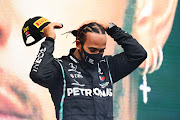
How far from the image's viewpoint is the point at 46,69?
7.01 ft

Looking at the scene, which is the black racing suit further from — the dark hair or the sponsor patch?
the dark hair

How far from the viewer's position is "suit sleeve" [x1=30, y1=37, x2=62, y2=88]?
6.94 ft

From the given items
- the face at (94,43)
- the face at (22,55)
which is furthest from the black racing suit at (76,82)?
the face at (22,55)

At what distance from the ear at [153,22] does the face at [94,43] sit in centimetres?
144

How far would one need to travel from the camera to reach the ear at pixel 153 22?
12.0 ft

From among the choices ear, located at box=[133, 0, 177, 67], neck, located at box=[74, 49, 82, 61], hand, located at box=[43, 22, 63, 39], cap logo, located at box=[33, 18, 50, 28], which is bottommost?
neck, located at box=[74, 49, 82, 61]

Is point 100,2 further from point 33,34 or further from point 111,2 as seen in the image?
point 33,34

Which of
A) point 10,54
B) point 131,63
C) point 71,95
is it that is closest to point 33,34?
point 71,95

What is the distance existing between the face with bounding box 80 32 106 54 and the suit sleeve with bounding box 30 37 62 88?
0.19 m

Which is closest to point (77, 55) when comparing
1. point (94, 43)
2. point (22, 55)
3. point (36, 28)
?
point (94, 43)

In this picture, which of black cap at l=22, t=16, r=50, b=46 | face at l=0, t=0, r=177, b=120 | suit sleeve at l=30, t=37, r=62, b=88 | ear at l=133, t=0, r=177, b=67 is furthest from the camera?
ear at l=133, t=0, r=177, b=67

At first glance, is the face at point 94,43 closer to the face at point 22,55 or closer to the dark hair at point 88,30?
the dark hair at point 88,30

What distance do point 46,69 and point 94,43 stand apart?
302 mm

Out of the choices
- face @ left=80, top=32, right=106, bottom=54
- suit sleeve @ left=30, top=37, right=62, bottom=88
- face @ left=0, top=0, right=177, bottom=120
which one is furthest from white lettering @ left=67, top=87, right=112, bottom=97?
face @ left=0, top=0, right=177, bottom=120
